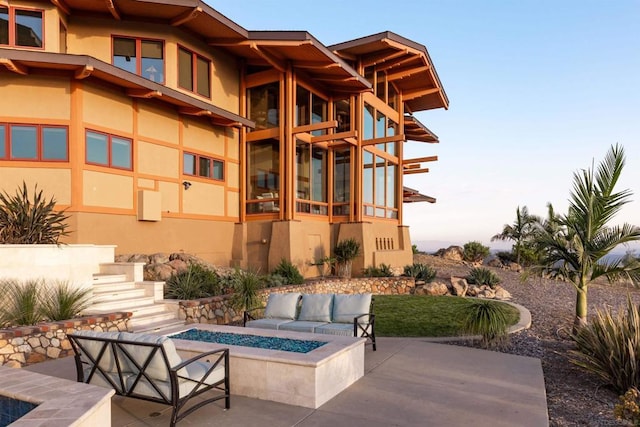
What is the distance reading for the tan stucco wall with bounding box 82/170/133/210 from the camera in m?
11.2

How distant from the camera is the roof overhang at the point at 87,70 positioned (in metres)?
10.1

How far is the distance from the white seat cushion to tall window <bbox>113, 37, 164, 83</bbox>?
979cm

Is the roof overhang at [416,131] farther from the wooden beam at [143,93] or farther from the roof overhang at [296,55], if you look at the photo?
the wooden beam at [143,93]

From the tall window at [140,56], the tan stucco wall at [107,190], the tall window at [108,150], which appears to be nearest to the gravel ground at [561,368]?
the tan stucco wall at [107,190]

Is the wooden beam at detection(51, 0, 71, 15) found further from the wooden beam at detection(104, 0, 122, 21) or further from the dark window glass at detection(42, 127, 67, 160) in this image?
the dark window glass at detection(42, 127, 67, 160)

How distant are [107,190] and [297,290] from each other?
626 cm

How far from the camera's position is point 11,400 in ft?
A: 12.0

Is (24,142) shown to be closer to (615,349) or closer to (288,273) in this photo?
(288,273)

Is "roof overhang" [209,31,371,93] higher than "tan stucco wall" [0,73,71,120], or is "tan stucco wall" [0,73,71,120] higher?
"roof overhang" [209,31,371,93]

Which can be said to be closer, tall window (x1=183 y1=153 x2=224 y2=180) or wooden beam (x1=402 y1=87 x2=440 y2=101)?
tall window (x1=183 y1=153 x2=224 y2=180)

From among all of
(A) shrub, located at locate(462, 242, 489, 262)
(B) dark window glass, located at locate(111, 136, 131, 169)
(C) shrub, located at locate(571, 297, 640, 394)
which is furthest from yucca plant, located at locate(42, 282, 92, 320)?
(A) shrub, located at locate(462, 242, 489, 262)

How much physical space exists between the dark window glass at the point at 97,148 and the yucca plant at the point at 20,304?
4.87 meters

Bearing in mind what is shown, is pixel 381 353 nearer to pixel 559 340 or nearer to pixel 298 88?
pixel 559 340

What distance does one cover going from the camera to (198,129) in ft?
48.1
